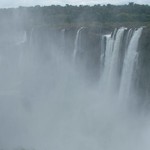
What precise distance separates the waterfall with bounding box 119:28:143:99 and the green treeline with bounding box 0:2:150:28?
7.76 m

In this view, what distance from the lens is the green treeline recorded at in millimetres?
22297

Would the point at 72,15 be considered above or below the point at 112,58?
above

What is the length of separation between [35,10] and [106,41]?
11.0m

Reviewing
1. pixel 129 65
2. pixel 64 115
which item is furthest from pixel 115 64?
pixel 64 115

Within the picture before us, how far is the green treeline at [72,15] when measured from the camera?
22297mm

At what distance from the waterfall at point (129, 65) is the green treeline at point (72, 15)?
7.76 meters

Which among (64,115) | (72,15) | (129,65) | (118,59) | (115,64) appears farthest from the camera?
(72,15)

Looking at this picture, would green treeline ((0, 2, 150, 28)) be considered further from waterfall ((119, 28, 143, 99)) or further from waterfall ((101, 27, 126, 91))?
waterfall ((119, 28, 143, 99))

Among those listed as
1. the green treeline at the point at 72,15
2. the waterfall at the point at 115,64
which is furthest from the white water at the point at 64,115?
the green treeline at the point at 72,15

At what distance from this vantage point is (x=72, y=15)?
942 inches

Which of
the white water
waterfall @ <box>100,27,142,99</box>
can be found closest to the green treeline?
the white water

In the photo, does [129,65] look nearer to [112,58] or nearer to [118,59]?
[118,59]

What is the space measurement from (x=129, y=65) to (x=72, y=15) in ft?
35.4

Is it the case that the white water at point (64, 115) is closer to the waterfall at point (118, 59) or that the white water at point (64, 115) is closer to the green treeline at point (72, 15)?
the waterfall at point (118, 59)
